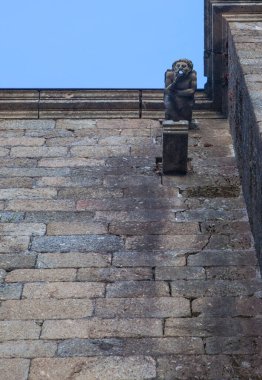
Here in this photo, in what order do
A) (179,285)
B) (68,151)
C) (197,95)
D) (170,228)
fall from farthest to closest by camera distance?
(197,95) → (68,151) → (170,228) → (179,285)

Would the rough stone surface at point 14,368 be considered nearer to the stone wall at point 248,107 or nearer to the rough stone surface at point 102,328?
the rough stone surface at point 102,328

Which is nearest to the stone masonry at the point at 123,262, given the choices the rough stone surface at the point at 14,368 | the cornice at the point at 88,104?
the rough stone surface at the point at 14,368

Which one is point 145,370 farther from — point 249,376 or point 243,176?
point 243,176

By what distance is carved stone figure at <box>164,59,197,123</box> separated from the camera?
9.52 metres

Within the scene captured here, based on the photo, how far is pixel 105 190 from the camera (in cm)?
857

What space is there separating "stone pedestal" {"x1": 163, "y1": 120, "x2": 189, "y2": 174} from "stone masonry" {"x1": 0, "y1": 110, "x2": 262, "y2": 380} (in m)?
0.10

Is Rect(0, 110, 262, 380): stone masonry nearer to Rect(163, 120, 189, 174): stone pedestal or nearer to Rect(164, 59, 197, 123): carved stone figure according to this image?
Rect(163, 120, 189, 174): stone pedestal

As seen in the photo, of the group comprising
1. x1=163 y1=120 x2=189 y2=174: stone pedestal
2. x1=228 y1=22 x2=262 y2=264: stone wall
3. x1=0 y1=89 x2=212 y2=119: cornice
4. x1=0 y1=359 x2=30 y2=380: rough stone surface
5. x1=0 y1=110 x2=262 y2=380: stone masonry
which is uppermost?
x1=228 y1=22 x2=262 y2=264: stone wall

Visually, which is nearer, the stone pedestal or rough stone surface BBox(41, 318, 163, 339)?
rough stone surface BBox(41, 318, 163, 339)

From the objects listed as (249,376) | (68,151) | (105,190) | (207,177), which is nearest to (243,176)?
(207,177)

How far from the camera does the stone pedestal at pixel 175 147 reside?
8.74 meters

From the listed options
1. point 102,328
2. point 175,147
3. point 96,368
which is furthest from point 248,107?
point 96,368

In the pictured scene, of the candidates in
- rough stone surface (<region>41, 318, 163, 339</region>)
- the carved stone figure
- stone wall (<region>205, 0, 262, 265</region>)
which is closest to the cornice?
stone wall (<region>205, 0, 262, 265</region>)

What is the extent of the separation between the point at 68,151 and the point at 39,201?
1.03m
